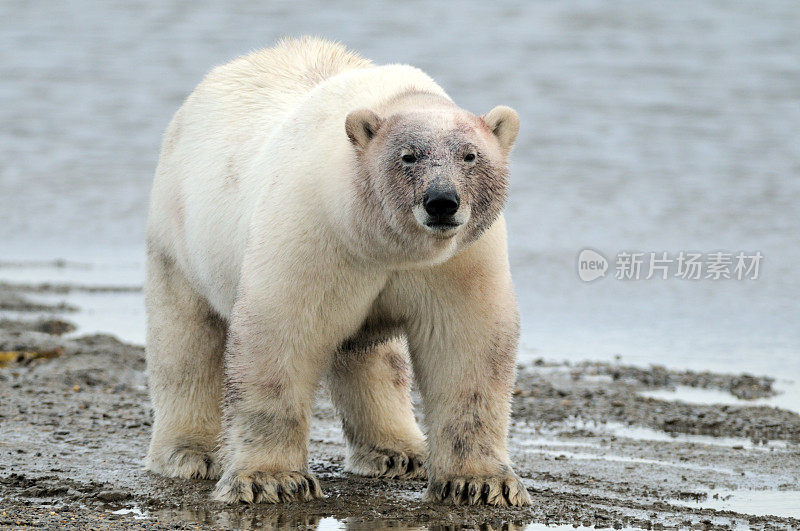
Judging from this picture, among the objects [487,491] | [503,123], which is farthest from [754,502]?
[503,123]

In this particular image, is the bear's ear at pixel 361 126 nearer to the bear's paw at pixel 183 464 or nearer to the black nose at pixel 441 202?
the black nose at pixel 441 202

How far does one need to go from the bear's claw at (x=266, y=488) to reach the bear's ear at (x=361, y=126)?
1.44 meters

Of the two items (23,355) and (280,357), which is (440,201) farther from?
(23,355)

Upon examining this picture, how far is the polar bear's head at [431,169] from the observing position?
4.69 m

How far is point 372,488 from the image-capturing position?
232 inches

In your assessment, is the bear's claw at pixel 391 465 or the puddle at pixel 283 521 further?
the bear's claw at pixel 391 465

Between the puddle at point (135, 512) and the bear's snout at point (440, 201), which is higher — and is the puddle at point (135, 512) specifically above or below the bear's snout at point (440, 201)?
below

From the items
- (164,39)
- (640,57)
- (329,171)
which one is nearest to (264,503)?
(329,171)

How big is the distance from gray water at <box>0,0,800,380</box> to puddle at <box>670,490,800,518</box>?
3.03 metres

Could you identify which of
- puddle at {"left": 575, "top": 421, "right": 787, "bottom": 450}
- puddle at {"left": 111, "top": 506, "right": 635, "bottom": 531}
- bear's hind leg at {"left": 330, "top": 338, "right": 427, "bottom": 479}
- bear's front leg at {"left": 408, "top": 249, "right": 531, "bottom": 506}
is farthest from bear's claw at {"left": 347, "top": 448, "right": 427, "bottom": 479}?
puddle at {"left": 575, "top": 421, "right": 787, "bottom": 450}

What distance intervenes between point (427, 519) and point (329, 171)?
145cm

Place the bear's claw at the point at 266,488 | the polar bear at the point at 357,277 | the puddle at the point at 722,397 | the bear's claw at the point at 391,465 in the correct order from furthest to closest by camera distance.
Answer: the puddle at the point at 722,397
the bear's claw at the point at 391,465
the bear's claw at the point at 266,488
the polar bear at the point at 357,277

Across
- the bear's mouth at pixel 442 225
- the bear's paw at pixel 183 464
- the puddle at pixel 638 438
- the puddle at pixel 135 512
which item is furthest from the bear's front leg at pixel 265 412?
the puddle at pixel 638 438

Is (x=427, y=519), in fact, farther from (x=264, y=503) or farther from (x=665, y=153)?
(x=665, y=153)
